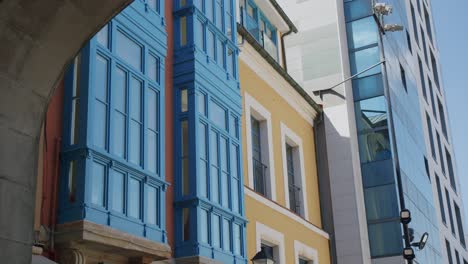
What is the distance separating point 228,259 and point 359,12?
14.1 meters

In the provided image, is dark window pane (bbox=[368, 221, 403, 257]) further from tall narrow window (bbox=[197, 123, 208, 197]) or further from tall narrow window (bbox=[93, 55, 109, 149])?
tall narrow window (bbox=[93, 55, 109, 149])

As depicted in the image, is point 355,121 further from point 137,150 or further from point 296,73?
point 137,150

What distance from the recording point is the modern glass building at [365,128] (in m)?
21.7

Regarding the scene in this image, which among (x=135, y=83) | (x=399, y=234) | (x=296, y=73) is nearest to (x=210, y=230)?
(x=135, y=83)

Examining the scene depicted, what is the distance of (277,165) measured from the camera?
723 inches

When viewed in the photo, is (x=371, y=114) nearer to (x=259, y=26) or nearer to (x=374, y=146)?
(x=374, y=146)

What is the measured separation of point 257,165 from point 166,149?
17.9 feet

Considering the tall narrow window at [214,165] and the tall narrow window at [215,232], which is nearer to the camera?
the tall narrow window at [215,232]

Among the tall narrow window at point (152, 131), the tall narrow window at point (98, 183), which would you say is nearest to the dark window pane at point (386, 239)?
the tall narrow window at point (152, 131)

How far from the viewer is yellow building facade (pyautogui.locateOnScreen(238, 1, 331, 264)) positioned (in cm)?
1659

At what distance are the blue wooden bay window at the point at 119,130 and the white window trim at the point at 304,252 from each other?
7692 millimetres

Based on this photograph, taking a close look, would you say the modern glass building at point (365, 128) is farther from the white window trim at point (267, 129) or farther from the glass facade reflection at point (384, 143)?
the white window trim at point (267, 129)

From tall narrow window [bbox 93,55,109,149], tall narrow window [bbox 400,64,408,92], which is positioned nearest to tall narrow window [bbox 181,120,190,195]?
tall narrow window [bbox 93,55,109,149]

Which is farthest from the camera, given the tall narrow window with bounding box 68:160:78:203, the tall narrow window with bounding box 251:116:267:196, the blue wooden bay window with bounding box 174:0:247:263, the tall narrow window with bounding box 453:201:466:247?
the tall narrow window with bounding box 453:201:466:247
